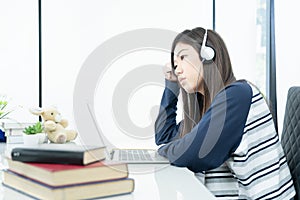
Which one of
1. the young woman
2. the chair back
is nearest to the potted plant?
the young woman

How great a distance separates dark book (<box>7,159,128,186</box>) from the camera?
0.56 meters

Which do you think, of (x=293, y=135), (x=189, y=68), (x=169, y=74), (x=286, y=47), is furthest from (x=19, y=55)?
(x=293, y=135)

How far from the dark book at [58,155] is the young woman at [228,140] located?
44 cm

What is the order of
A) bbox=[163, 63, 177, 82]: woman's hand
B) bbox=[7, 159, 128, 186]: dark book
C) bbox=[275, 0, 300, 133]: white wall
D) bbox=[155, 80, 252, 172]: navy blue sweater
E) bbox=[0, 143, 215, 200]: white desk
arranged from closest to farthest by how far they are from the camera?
bbox=[7, 159, 128, 186]: dark book
bbox=[0, 143, 215, 200]: white desk
bbox=[155, 80, 252, 172]: navy blue sweater
bbox=[163, 63, 177, 82]: woman's hand
bbox=[275, 0, 300, 133]: white wall

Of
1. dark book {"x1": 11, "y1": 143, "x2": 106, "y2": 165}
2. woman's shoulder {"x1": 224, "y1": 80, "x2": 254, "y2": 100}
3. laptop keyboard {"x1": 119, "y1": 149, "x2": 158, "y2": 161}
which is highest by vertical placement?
woman's shoulder {"x1": 224, "y1": 80, "x2": 254, "y2": 100}

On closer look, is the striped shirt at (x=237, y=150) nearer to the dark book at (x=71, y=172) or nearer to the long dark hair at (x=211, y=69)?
the long dark hair at (x=211, y=69)

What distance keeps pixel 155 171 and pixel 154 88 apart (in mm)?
1450

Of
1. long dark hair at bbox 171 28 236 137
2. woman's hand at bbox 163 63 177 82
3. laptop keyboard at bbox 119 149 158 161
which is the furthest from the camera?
woman's hand at bbox 163 63 177 82

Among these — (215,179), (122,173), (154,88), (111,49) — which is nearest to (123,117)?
(154,88)

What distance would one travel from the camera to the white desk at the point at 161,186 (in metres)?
0.70

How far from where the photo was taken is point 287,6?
82.6 inches

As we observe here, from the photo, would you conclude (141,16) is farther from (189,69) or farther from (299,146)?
(299,146)

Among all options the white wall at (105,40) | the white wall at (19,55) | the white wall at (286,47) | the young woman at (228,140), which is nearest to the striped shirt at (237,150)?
the young woman at (228,140)

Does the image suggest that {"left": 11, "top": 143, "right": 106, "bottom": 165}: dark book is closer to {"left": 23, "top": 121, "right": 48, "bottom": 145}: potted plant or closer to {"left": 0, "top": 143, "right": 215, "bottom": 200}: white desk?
{"left": 0, "top": 143, "right": 215, "bottom": 200}: white desk
